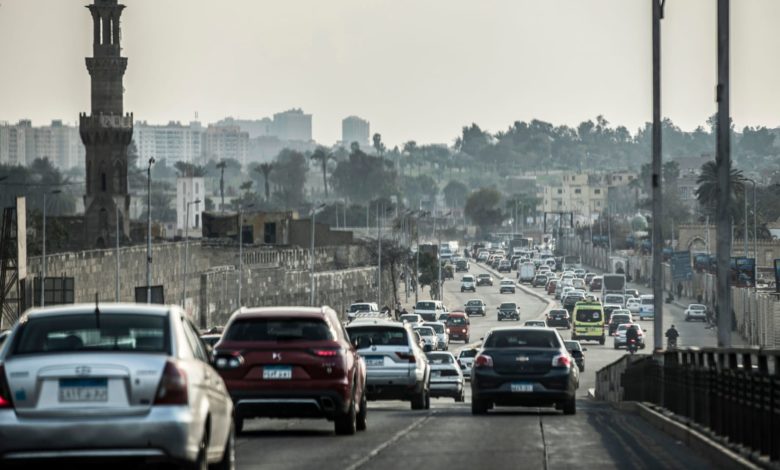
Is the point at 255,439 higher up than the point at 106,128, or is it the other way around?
the point at 106,128

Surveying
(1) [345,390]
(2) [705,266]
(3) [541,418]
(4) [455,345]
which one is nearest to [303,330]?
(1) [345,390]

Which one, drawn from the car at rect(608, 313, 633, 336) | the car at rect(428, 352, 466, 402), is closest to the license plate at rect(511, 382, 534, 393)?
the car at rect(428, 352, 466, 402)

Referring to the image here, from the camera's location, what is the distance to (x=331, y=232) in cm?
18600

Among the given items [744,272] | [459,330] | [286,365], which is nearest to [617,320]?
[744,272]

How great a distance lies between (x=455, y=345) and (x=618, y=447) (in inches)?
3325

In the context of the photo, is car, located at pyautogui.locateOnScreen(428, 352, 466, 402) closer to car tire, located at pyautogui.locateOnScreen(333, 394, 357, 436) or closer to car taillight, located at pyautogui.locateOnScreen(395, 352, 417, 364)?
car taillight, located at pyautogui.locateOnScreen(395, 352, 417, 364)

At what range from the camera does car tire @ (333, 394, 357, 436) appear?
82.3 feet

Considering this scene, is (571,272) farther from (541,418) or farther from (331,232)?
(541,418)

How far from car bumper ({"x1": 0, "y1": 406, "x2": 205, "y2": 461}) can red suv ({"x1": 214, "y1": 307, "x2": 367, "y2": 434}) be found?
8843mm

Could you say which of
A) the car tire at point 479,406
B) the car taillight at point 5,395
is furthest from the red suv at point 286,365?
the car taillight at point 5,395

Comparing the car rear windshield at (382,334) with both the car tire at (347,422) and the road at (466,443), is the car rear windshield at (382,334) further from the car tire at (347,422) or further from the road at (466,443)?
the car tire at (347,422)

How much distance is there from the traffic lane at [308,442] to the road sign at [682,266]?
122m

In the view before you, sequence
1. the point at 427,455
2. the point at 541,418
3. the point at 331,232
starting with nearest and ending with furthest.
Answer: the point at 427,455 < the point at 541,418 < the point at 331,232

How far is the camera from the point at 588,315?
111m
